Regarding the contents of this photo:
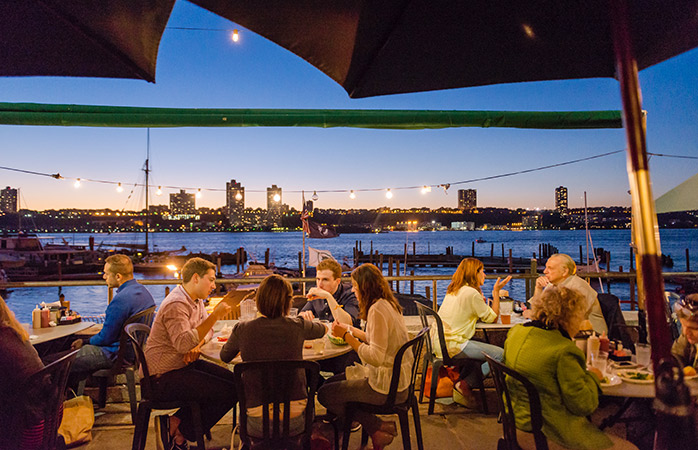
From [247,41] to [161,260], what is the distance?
41.1 meters

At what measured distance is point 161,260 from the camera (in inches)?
1682

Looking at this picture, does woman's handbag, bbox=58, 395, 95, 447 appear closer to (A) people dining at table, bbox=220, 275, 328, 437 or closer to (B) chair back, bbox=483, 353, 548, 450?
(A) people dining at table, bbox=220, 275, 328, 437

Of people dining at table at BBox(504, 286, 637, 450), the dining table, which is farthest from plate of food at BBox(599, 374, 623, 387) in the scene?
the dining table

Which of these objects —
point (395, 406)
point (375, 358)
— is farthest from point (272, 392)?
point (395, 406)

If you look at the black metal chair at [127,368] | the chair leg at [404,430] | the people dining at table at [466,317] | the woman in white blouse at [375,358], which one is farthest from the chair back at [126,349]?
the people dining at table at [466,317]

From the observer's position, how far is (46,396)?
2457 millimetres

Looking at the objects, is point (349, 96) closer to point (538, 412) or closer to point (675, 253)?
point (538, 412)

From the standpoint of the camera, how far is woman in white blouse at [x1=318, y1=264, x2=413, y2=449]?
113 inches

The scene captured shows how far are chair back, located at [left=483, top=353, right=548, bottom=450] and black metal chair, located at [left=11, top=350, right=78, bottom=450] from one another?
2.31 m

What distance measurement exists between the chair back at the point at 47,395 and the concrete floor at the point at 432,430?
3.66 feet

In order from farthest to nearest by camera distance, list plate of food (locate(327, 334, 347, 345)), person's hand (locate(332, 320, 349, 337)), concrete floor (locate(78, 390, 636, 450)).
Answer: concrete floor (locate(78, 390, 636, 450)), plate of food (locate(327, 334, 347, 345)), person's hand (locate(332, 320, 349, 337))

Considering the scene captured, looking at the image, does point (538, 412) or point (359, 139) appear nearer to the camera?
point (538, 412)

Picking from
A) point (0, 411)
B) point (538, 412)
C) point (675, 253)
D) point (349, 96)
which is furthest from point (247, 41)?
point (675, 253)

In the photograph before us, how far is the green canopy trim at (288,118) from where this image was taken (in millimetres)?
3709
